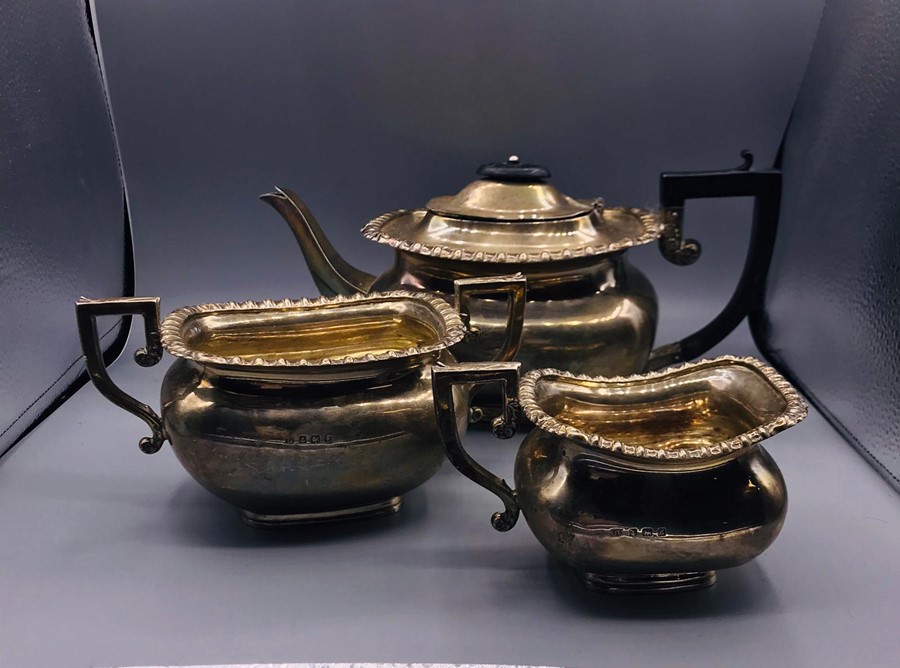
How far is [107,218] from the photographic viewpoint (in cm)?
170

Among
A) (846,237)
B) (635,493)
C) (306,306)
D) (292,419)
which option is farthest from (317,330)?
(846,237)

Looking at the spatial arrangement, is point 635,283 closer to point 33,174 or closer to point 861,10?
point 861,10

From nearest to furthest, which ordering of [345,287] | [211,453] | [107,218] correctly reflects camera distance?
[211,453] → [345,287] → [107,218]

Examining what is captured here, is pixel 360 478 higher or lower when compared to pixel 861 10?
lower

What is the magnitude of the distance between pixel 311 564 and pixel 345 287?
453mm

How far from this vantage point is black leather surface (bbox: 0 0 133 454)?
53.9 inches

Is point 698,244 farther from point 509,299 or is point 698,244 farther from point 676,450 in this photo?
point 676,450

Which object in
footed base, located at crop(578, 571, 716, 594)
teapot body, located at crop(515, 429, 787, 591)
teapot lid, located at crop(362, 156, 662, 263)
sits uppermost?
teapot lid, located at crop(362, 156, 662, 263)

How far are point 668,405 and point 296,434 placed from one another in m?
0.38

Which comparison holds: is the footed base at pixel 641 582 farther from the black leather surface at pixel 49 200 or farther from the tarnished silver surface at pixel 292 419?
the black leather surface at pixel 49 200

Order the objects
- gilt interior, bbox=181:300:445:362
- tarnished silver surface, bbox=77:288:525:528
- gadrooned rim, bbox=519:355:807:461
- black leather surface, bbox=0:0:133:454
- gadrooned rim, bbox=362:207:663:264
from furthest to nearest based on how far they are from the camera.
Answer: black leather surface, bbox=0:0:133:454, gadrooned rim, bbox=362:207:663:264, gilt interior, bbox=181:300:445:362, tarnished silver surface, bbox=77:288:525:528, gadrooned rim, bbox=519:355:807:461

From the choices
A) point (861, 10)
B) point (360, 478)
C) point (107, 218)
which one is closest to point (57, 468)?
point (360, 478)

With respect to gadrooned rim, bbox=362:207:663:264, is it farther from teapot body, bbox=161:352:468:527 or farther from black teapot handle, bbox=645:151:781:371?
teapot body, bbox=161:352:468:527

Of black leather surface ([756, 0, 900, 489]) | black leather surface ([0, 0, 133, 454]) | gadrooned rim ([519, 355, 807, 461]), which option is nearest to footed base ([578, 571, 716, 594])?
gadrooned rim ([519, 355, 807, 461])
